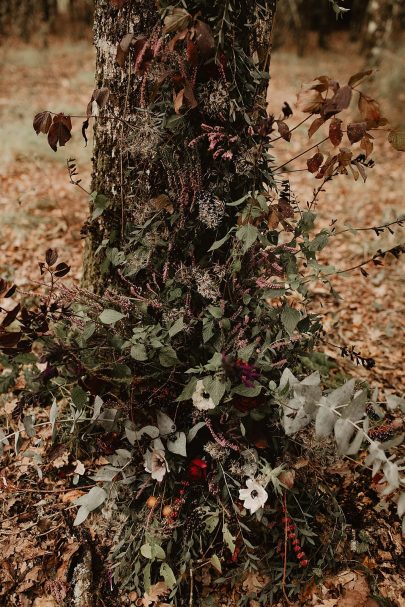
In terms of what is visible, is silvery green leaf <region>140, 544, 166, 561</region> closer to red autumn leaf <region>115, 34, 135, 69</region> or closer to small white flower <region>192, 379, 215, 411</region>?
small white flower <region>192, 379, 215, 411</region>

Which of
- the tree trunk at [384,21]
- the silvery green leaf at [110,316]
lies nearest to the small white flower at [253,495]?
the silvery green leaf at [110,316]

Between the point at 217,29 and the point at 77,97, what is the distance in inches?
313

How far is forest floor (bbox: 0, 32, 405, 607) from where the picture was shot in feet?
6.88

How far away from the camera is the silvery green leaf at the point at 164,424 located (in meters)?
1.94

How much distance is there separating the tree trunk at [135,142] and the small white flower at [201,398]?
0.58 meters

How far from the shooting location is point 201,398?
1823 mm

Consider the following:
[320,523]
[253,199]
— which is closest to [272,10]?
[253,199]

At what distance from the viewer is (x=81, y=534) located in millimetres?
2191

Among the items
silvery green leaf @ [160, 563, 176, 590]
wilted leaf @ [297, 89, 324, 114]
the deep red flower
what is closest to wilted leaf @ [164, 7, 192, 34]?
wilted leaf @ [297, 89, 324, 114]

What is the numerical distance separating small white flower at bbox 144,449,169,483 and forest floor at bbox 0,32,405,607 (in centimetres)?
39

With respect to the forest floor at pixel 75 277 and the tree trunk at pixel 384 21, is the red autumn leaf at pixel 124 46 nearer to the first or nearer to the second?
the forest floor at pixel 75 277

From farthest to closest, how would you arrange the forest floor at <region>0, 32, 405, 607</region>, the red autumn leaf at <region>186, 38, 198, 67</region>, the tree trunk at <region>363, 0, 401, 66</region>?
1. the tree trunk at <region>363, 0, 401, 66</region>
2. the forest floor at <region>0, 32, 405, 607</region>
3. the red autumn leaf at <region>186, 38, 198, 67</region>

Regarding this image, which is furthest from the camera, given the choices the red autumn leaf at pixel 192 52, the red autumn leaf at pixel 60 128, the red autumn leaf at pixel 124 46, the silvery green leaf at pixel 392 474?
the red autumn leaf at pixel 60 128

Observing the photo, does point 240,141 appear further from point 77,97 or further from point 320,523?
point 77,97
